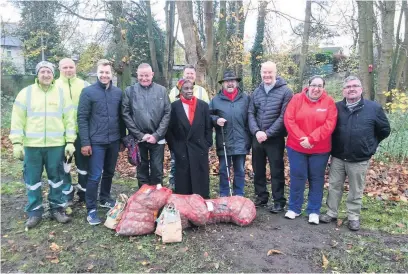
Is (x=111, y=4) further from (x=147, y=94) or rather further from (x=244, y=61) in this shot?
(x=147, y=94)

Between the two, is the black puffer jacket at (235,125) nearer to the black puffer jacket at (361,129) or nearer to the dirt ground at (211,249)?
the dirt ground at (211,249)

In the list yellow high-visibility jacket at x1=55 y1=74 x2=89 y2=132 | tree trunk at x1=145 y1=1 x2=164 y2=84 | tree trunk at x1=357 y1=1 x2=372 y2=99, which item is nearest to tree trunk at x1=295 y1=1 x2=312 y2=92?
tree trunk at x1=357 y1=1 x2=372 y2=99

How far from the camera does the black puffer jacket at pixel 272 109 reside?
482 centimetres

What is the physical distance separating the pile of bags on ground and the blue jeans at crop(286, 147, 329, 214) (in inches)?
32.2

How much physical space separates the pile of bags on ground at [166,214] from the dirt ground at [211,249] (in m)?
0.11

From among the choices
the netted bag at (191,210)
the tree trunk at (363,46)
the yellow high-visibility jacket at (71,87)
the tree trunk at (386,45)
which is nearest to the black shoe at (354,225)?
the netted bag at (191,210)

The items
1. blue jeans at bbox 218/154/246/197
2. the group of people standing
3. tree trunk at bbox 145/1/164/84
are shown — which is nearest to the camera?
the group of people standing

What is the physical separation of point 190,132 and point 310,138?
5.45ft

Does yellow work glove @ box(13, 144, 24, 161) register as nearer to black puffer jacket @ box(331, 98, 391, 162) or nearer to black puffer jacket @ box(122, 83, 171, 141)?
black puffer jacket @ box(122, 83, 171, 141)

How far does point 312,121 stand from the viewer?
4504 mm

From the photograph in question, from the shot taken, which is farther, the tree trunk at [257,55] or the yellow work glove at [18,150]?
the tree trunk at [257,55]

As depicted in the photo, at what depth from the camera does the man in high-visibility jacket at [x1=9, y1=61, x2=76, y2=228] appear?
14.3ft

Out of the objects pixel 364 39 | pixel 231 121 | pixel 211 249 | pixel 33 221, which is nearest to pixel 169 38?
pixel 364 39

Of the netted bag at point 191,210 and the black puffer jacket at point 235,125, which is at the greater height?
the black puffer jacket at point 235,125
